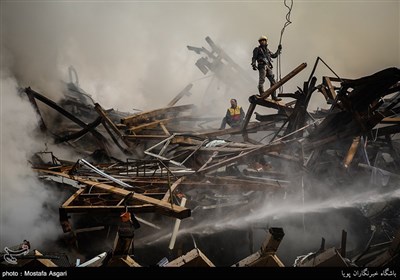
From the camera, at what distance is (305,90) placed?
7117 millimetres

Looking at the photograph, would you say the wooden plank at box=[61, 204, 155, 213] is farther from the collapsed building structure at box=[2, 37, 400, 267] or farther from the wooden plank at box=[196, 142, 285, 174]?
the wooden plank at box=[196, 142, 285, 174]

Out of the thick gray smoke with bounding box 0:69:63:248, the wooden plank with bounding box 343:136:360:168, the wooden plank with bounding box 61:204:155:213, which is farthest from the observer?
the thick gray smoke with bounding box 0:69:63:248

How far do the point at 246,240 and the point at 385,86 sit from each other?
14.4 ft

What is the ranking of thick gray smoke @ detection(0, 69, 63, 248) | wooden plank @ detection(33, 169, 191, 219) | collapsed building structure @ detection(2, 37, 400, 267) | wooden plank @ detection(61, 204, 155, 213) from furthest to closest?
thick gray smoke @ detection(0, 69, 63, 248)
collapsed building structure @ detection(2, 37, 400, 267)
wooden plank @ detection(61, 204, 155, 213)
wooden plank @ detection(33, 169, 191, 219)

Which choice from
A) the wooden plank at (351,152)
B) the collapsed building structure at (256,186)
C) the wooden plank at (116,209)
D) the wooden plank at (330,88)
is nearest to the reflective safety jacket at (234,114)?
the collapsed building structure at (256,186)

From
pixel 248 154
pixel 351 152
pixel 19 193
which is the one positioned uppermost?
pixel 19 193

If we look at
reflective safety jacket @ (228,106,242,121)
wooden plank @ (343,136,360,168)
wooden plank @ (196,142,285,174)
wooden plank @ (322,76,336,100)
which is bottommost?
wooden plank @ (343,136,360,168)

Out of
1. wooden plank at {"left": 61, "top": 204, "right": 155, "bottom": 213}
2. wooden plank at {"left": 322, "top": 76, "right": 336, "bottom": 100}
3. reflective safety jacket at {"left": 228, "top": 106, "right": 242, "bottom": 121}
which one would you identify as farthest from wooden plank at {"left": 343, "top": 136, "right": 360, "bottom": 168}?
reflective safety jacket at {"left": 228, "top": 106, "right": 242, "bottom": 121}

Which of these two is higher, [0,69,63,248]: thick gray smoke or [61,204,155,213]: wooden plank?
[0,69,63,248]: thick gray smoke

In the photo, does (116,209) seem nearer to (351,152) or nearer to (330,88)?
(351,152)

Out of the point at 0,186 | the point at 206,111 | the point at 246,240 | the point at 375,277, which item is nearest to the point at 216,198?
the point at 246,240

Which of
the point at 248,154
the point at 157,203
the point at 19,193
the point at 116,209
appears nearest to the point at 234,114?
the point at 248,154

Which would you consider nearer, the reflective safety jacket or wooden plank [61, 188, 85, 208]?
wooden plank [61, 188, 85, 208]

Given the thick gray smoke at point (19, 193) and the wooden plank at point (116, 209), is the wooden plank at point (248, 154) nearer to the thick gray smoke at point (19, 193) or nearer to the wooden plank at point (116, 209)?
the wooden plank at point (116, 209)
